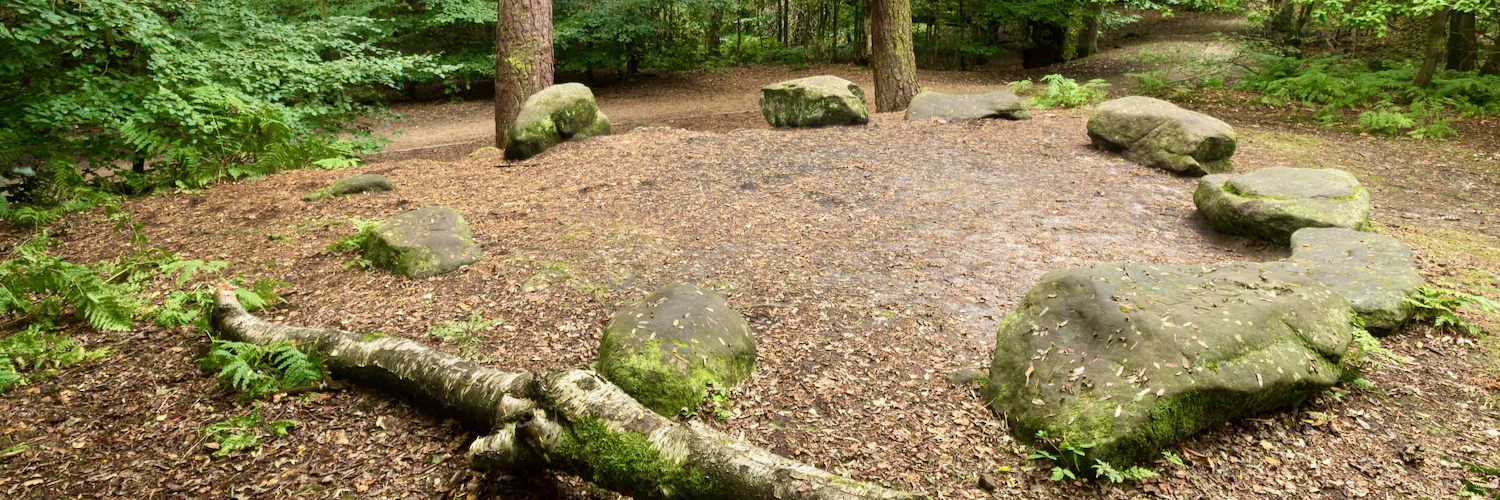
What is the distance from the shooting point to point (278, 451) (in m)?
3.25

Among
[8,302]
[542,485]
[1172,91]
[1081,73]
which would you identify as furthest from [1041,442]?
[1081,73]

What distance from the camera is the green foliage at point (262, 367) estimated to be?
361 cm

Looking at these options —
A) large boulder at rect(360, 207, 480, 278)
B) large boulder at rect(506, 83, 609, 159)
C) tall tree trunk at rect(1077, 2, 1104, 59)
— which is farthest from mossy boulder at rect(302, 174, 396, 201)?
tall tree trunk at rect(1077, 2, 1104, 59)

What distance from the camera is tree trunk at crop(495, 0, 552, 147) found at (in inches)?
367

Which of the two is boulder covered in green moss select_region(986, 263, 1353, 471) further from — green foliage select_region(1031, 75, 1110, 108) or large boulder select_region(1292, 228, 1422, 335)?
green foliage select_region(1031, 75, 1110, 108)

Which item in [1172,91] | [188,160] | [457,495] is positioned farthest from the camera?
[1172,91]

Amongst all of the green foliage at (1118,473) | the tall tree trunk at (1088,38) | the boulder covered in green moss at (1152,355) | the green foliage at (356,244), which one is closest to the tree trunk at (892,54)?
the boulder covered in green moss at (1152,355)

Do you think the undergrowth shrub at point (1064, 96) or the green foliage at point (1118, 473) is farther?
the undergrowth shrub at point (1064, 96)

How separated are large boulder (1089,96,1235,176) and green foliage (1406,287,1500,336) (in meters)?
3.25

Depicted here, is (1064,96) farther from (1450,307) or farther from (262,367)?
(262,367)

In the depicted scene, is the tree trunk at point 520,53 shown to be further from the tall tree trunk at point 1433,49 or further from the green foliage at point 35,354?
the tall tree trunk at point 1433,49

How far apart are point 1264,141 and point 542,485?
9.79 metres

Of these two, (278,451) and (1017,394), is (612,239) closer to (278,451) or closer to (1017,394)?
(278,451)

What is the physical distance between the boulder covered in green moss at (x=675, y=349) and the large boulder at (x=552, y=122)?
195 inches
